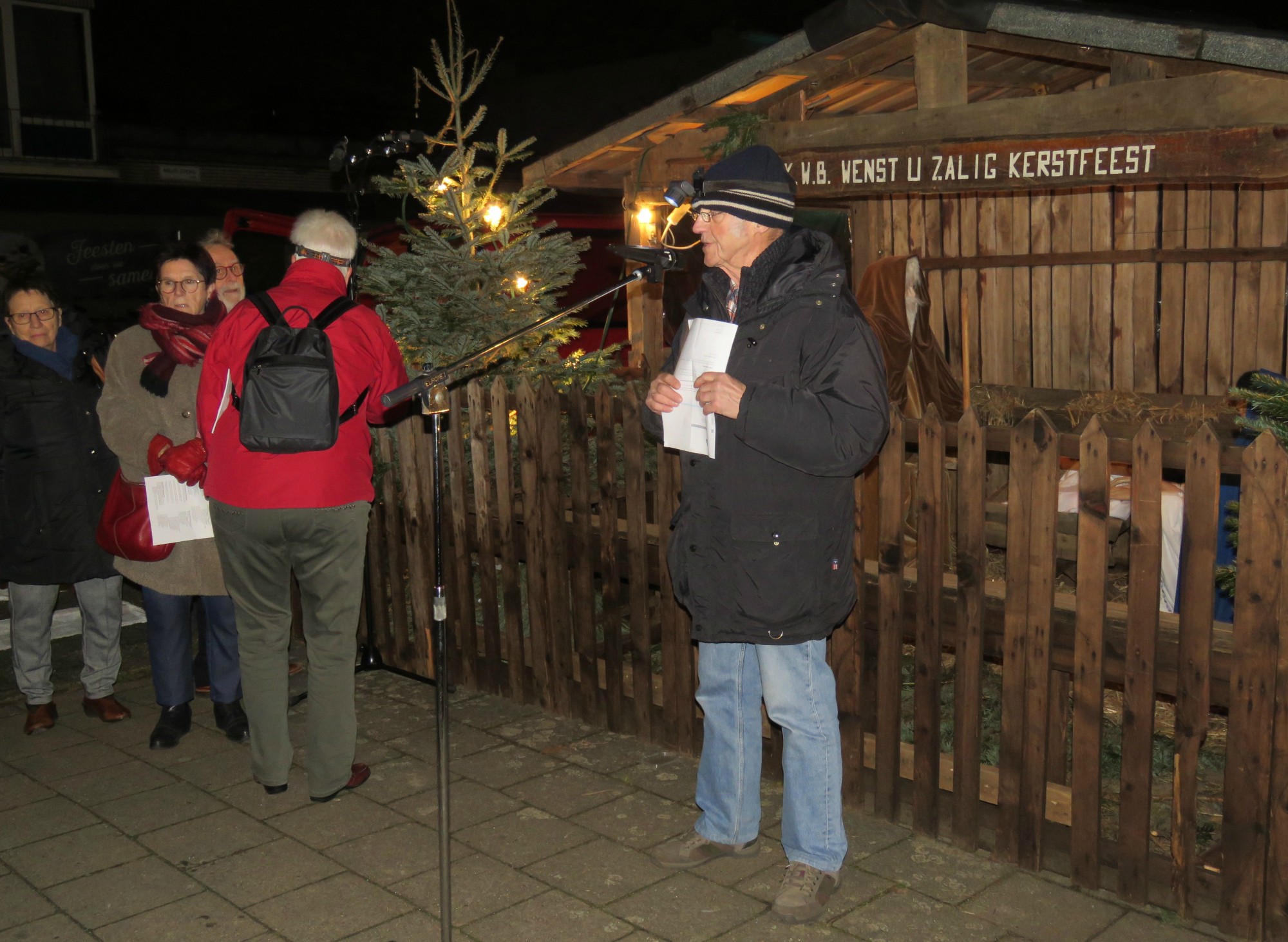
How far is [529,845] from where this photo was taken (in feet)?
13.9

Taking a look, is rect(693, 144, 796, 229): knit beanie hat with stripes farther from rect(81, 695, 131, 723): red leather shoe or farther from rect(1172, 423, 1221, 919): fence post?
rect(81, 695, 131, 723): red leather shoe

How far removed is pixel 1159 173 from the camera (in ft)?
16.5

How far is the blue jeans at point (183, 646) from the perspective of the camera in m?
5.29

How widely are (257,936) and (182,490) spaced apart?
2.04m

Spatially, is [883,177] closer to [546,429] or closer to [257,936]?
[546,429]

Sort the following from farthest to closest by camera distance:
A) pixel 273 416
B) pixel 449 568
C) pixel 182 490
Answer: pixel 449 568, pixel 182 490, pixel 273 416

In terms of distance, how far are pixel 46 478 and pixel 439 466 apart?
3092 mm

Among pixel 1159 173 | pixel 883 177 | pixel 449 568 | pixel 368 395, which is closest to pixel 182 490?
pixel 368 395

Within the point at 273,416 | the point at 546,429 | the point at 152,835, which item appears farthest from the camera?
the point at 546,429

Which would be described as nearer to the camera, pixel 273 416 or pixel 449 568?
pixel 273 416

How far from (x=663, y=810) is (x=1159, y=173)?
341 centimetres

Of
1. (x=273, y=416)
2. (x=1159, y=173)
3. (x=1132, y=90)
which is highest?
(x=1132, y=90)

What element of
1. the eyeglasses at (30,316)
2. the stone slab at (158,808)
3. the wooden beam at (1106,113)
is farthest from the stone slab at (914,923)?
the eyeglasses at (30,316)

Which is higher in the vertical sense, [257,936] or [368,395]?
[368,395]
